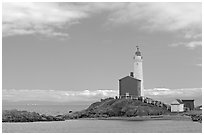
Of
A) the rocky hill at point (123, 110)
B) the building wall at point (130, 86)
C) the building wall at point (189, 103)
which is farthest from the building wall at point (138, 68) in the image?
the building wall at point (189, 103)

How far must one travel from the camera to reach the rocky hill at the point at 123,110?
139 feet

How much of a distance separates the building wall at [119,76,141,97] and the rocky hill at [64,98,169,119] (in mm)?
2322

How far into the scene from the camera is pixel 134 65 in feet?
158

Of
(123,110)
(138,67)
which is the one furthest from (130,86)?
(123,110)

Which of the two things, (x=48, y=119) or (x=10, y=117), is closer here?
(x=10, y=117)

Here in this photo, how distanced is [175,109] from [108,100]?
8.10 metres

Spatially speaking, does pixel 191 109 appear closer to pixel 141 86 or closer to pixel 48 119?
pixel 141 86

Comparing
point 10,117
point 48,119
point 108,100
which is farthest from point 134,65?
point 10,117

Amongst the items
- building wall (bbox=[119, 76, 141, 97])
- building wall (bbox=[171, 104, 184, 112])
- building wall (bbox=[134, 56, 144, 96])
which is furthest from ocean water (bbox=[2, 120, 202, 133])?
building wall (bbox=[134, 56, 144, 96])

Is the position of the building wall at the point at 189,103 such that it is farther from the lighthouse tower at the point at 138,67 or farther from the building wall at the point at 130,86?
the building wall at the point at 130,86

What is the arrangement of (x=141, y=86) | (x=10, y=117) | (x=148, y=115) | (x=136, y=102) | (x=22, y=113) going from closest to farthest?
1. (x=10, y=117)
2. (x=22, y=113)
3. (x=148, y=115)
4. (x=136, y=102)
5. (x=141, y=86)

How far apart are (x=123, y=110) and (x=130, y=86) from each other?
16.1 feet

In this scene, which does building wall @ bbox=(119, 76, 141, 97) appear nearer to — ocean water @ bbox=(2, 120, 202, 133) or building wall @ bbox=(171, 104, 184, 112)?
building wall @ bbox=(171, 104, 184, 112)

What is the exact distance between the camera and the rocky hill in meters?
42.4
